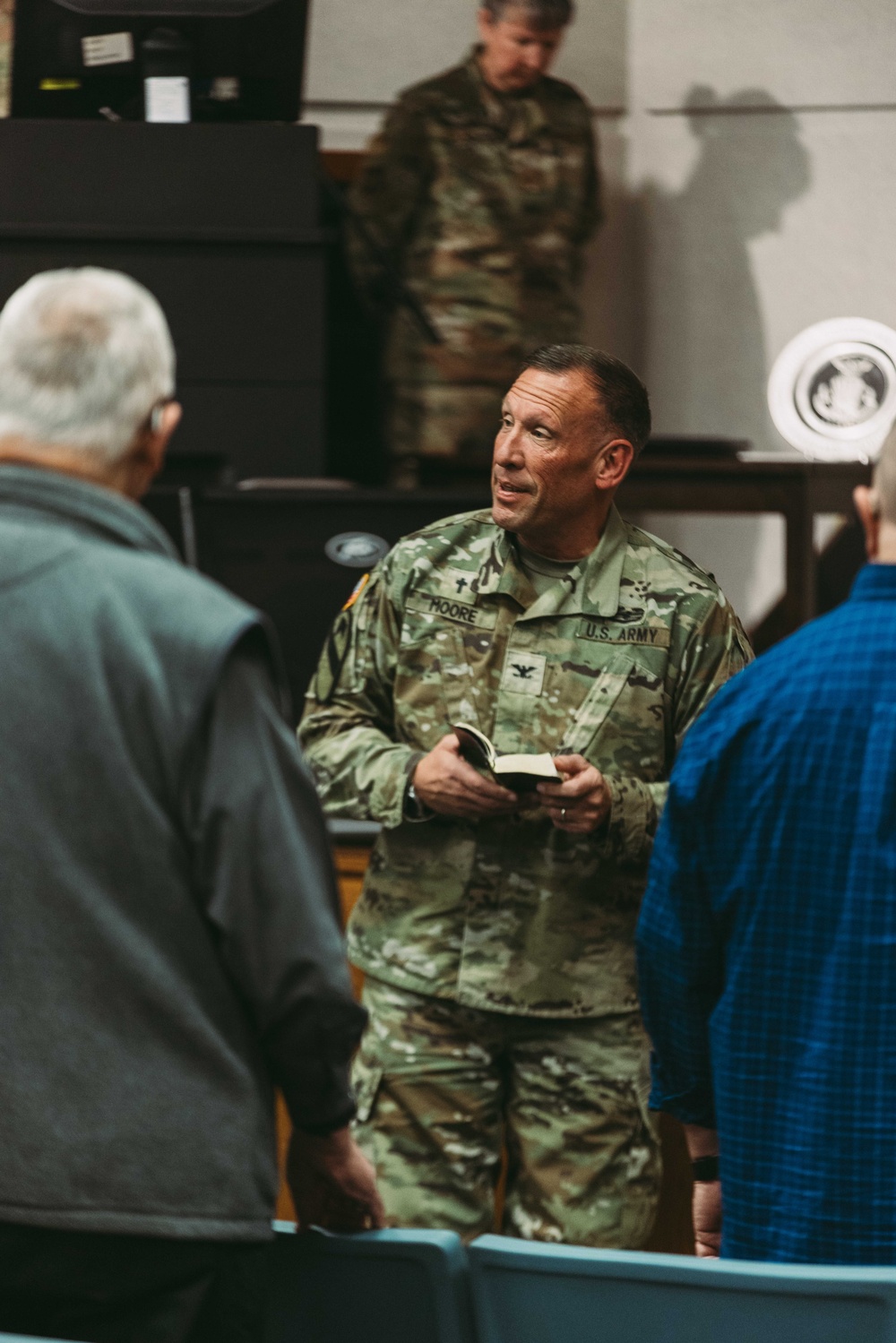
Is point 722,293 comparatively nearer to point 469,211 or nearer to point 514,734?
point 469,211

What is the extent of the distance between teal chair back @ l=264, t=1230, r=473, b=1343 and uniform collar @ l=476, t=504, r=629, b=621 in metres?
0.93

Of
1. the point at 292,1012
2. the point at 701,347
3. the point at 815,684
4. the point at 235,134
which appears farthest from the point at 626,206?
the point at 292,1012

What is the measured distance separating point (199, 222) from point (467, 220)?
102 centimetres

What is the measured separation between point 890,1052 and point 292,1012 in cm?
52

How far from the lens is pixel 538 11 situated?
→ 12.6 ft

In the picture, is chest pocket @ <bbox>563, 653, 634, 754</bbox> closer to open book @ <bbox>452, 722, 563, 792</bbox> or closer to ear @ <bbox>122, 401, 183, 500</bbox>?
open book @ <bbox>452, 722, 563, 792</bbox>

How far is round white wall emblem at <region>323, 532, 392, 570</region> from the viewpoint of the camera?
9.64 ft

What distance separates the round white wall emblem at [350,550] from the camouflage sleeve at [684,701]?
1.04 metres

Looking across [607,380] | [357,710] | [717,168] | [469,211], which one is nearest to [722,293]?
[717,168]

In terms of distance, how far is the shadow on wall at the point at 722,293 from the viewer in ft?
15.7

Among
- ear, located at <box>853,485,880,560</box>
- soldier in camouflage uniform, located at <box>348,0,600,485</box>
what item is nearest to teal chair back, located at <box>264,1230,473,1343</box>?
ear, located at <box>853,485,880,560</box>

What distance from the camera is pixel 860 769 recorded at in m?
1.35

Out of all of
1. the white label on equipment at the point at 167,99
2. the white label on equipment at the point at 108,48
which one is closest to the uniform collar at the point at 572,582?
the white label on equipment at the point at 167,99

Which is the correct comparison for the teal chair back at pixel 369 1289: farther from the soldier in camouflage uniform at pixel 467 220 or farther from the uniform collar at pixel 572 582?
the soldier in camouflage uniform at pixel 467 220
